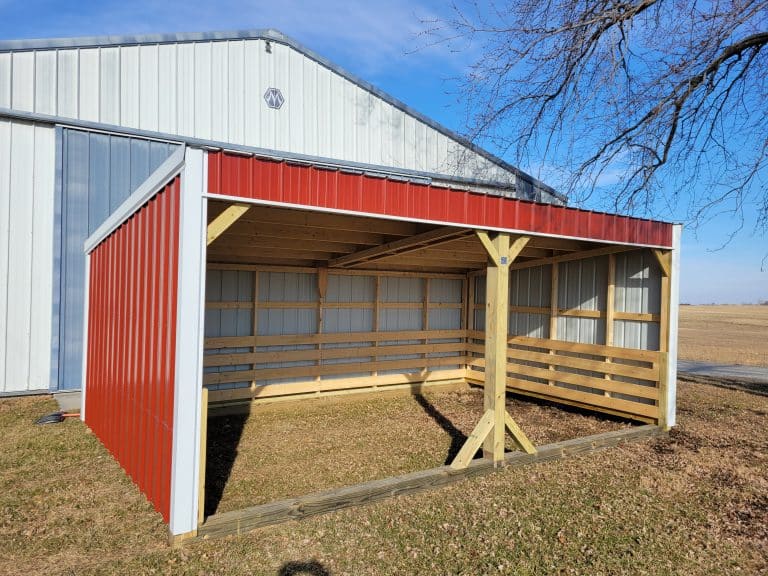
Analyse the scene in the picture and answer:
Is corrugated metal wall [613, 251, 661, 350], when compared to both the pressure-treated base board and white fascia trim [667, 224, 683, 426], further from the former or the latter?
the pressure-treated base board

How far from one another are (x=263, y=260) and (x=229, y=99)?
288cm

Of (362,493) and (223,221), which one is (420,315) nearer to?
(362,493)

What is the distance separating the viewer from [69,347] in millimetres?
7543

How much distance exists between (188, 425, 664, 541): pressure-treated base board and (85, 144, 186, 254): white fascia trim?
8.07 ft

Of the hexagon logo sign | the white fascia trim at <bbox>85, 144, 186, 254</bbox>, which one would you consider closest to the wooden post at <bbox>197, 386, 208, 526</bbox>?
the white fascia trim at <bbox>85, 144, 186, 254</bbox>

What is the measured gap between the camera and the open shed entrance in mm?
6496

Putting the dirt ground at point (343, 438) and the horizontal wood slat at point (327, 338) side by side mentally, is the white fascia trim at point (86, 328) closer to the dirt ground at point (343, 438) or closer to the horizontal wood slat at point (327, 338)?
the horizontal wood slat at point (327, 338)

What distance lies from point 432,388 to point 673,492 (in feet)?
16.7

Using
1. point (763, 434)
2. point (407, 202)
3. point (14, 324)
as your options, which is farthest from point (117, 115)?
point (763, 434)

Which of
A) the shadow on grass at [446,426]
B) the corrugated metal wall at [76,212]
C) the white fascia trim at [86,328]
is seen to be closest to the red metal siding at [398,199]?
the shadow on grass at [446,426]

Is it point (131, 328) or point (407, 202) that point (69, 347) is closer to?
point (131, 328)

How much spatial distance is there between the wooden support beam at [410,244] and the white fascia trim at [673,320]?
3.16 m

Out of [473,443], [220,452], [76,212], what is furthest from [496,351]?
[76,212]

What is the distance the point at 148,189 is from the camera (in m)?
4.22
